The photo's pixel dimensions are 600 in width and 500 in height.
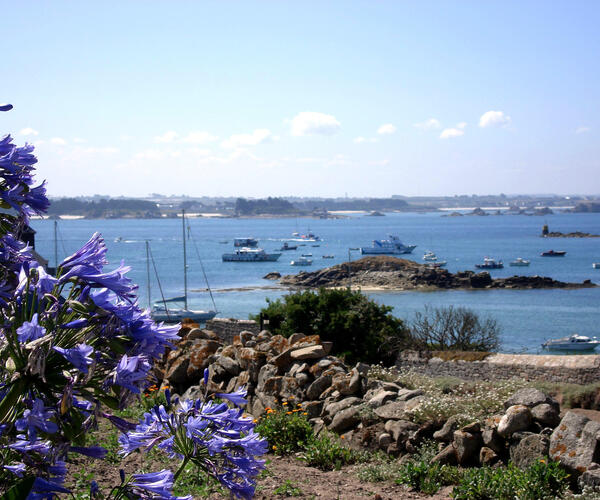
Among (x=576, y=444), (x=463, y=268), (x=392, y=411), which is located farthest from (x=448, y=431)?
(x=463, y=268)

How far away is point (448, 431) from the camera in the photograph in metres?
8.91

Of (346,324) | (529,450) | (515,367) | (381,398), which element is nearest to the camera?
(529,450)

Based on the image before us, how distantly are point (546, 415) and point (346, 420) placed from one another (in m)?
2.93

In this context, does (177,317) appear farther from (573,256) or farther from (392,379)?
(573,256)

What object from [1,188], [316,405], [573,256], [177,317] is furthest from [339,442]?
[573,256]

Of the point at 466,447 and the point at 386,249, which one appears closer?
the point at 466,447

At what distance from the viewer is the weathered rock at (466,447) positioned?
334 inches

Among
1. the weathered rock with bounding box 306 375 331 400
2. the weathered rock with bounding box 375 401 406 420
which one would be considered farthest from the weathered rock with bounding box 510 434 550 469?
the weathered rock with bounding box 306 375 331 400

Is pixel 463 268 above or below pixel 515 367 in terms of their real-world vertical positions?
below

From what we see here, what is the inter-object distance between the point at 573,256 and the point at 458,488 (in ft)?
431

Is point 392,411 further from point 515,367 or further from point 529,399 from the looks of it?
point 515,367

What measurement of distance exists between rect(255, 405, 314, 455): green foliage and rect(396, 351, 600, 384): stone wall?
17.9 ft

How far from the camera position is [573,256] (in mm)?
128875

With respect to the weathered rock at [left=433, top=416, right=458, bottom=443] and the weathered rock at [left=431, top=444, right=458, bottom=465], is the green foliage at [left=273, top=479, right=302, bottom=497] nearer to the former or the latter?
the weathered rock at [left=431, top=444, right=458, bottom=465]
